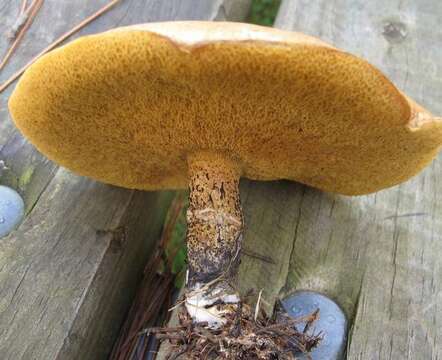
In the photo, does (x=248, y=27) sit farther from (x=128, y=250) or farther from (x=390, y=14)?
(x=390, y=14)

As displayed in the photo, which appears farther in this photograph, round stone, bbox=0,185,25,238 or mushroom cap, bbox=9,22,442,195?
round stone, bbox=0,185,25,238

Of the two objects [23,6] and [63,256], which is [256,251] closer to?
[63,256]

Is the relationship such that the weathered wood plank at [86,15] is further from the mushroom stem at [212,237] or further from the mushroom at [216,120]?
the mushroom stem at [212,237]

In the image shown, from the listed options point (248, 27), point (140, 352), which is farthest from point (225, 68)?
point (140, 352)

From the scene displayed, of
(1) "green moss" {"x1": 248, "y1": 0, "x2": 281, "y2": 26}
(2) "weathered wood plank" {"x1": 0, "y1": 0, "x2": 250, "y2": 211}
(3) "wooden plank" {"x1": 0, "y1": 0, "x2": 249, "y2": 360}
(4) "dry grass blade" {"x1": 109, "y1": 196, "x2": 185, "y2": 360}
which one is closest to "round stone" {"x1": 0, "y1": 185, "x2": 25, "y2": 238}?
(3) "wooden plank" {"x1": 0, "y1": 0, "x2": 249, "y2": 360}

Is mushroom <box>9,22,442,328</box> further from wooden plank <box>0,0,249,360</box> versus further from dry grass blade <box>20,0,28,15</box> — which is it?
dry grass blade <box>20,0,28,15</box>

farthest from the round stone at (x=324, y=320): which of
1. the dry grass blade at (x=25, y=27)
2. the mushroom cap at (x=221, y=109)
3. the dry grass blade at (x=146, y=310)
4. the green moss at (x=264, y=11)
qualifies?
the green moss at (x=264, y=11)
